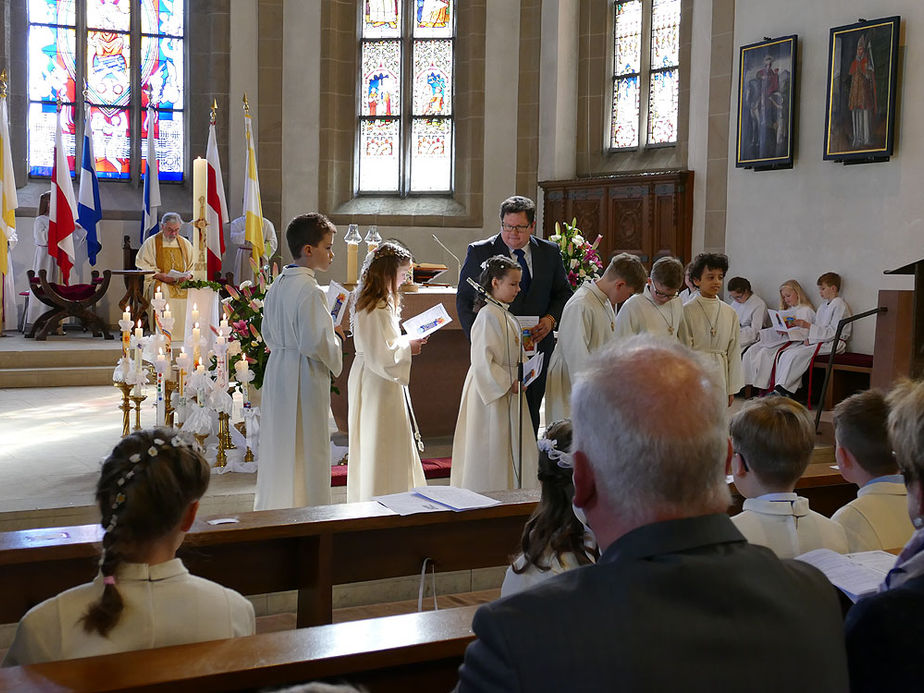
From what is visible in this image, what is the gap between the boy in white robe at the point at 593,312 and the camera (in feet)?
18.4

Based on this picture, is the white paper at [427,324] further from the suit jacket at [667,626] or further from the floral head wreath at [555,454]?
the suit jacket at [667,626]

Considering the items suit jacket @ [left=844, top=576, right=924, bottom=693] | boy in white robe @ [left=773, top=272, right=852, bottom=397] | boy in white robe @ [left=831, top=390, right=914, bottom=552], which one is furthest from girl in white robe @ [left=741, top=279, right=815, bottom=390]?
suit jacket @ [left=844, top=576, right=924, bottom=693]

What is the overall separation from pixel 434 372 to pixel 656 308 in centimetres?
Result: 180

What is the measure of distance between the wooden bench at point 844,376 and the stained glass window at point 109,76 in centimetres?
896

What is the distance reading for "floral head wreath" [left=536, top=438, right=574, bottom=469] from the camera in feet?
7.52

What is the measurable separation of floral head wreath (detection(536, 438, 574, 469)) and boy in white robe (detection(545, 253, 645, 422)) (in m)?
3.26

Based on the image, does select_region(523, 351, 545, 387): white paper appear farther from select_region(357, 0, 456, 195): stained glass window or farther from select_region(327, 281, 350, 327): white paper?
select_region(357, 0, 456, 195): stained glass window

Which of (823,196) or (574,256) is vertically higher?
(823,196)

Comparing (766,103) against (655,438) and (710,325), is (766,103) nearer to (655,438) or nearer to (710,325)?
(710,325)

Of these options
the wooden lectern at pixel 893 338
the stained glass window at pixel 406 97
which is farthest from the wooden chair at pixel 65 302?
the wooden lectern at pixel 893 338

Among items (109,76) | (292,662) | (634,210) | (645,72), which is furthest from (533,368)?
(109,76)

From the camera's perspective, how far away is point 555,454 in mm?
2342

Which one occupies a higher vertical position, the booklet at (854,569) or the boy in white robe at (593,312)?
the boy in white robe at (593,312)

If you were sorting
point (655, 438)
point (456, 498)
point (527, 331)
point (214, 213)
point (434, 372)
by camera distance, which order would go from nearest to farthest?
1. point (655, 438)
2. point (456, 498)
3. point (527, 331)
4. point (434, 372)
5. point (214, 213)
